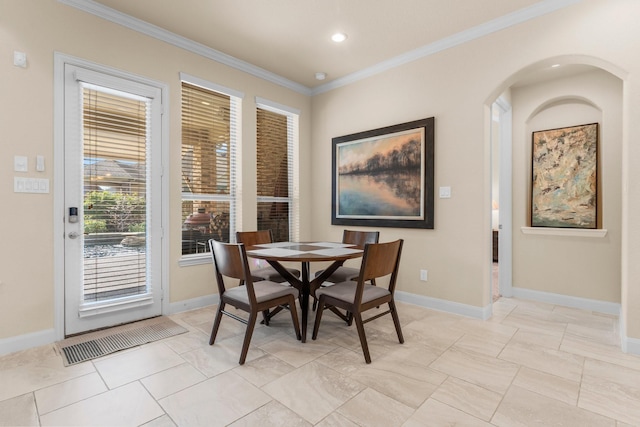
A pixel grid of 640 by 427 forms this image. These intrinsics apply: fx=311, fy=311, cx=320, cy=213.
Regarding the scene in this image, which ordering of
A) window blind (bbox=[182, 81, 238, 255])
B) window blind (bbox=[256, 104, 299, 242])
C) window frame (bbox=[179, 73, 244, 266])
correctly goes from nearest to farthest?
1. window blind (bbox=[182, 81, 238, 255])
2. window frame (bbox=[179, 73, 244, 266])
3. window blind (bbox=[256, 104, 299, 242])

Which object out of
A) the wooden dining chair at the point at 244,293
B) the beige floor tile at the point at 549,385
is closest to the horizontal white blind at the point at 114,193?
the wooden dining chair at the point at 244,293

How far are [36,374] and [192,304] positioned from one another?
4.65 ft

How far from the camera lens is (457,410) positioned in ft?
5.59

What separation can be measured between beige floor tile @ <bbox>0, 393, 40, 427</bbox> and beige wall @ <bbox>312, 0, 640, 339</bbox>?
3.26 m

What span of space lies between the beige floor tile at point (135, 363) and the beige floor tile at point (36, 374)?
0.11 m

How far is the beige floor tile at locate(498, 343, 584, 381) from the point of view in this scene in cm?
211

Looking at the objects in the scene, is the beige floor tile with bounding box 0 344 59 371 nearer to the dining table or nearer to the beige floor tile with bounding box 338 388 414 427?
the dining table

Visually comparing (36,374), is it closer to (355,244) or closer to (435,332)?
(355,244)

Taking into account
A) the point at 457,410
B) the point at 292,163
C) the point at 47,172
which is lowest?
the point at 457,410

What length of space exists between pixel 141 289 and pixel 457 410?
286cm

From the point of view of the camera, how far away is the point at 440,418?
1.64m

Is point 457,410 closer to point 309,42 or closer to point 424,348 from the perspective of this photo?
point 424,348

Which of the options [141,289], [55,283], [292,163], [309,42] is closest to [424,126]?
[309,42]

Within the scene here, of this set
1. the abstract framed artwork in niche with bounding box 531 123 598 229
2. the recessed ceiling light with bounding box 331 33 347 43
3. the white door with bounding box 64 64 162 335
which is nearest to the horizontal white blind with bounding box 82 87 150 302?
the white door with bounding box 64 64 162 335
